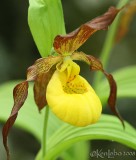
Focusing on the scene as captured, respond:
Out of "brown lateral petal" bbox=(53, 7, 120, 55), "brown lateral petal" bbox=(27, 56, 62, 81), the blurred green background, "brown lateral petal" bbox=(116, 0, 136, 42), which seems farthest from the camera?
the blurred green background

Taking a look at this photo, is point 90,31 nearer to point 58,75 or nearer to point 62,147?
point 58,75

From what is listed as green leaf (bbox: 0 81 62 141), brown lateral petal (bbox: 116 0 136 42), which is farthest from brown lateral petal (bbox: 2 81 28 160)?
brown lateral petal (bbox: 116 0 136 42)

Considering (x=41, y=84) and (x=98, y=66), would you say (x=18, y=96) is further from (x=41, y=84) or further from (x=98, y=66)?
(x=98, y=66)

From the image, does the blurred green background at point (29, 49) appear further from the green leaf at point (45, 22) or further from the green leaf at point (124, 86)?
the green leaf at point (45, 22)

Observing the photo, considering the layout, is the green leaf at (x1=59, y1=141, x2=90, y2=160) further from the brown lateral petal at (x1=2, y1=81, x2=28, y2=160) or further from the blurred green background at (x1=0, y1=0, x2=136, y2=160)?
the blurred green background at (x1=0, y1=0, x2=136, y2=160)

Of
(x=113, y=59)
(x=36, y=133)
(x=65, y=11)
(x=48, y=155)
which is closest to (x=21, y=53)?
(x=65, y=11)

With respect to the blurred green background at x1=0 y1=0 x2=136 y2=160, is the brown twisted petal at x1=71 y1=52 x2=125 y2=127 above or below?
above
